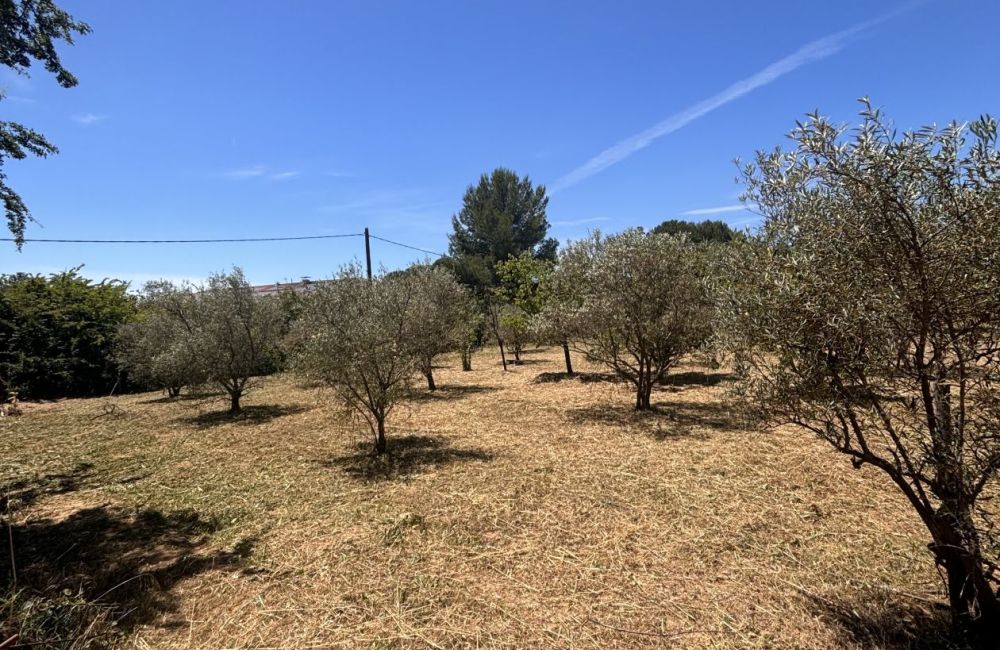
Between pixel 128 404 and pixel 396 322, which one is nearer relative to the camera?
pixel 396 322

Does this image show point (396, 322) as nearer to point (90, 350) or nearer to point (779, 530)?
point (779, 530)

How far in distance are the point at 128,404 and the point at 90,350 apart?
6608 millimetres

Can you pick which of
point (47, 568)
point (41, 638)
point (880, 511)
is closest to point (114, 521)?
point (47, 568)

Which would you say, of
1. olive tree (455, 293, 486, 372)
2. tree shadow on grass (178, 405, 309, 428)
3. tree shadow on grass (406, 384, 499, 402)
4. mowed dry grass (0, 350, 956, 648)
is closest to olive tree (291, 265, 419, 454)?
mowed dry grass (0, 350, 956, 648)

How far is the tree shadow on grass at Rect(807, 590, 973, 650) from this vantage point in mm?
3955

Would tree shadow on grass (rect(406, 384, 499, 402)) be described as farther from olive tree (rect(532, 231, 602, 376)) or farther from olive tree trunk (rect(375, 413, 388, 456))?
olive tree trunk (rect(375, 413, 388, 456))

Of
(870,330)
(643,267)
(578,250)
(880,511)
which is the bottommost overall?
(880,511)

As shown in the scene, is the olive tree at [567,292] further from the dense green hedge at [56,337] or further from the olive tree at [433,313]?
the dense green hedge at [56,337]

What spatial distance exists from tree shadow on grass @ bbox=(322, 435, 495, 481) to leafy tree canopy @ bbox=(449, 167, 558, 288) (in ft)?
121

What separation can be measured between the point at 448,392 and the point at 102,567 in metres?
13.2

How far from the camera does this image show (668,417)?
12.5 metres

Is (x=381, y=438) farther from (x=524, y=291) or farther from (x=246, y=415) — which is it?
(x=524, y=291)

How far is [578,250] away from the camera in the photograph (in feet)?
53.8

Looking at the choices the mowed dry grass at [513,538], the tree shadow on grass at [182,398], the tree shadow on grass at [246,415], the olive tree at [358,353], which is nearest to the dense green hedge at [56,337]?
the tree shadow on grass at [182,398]
